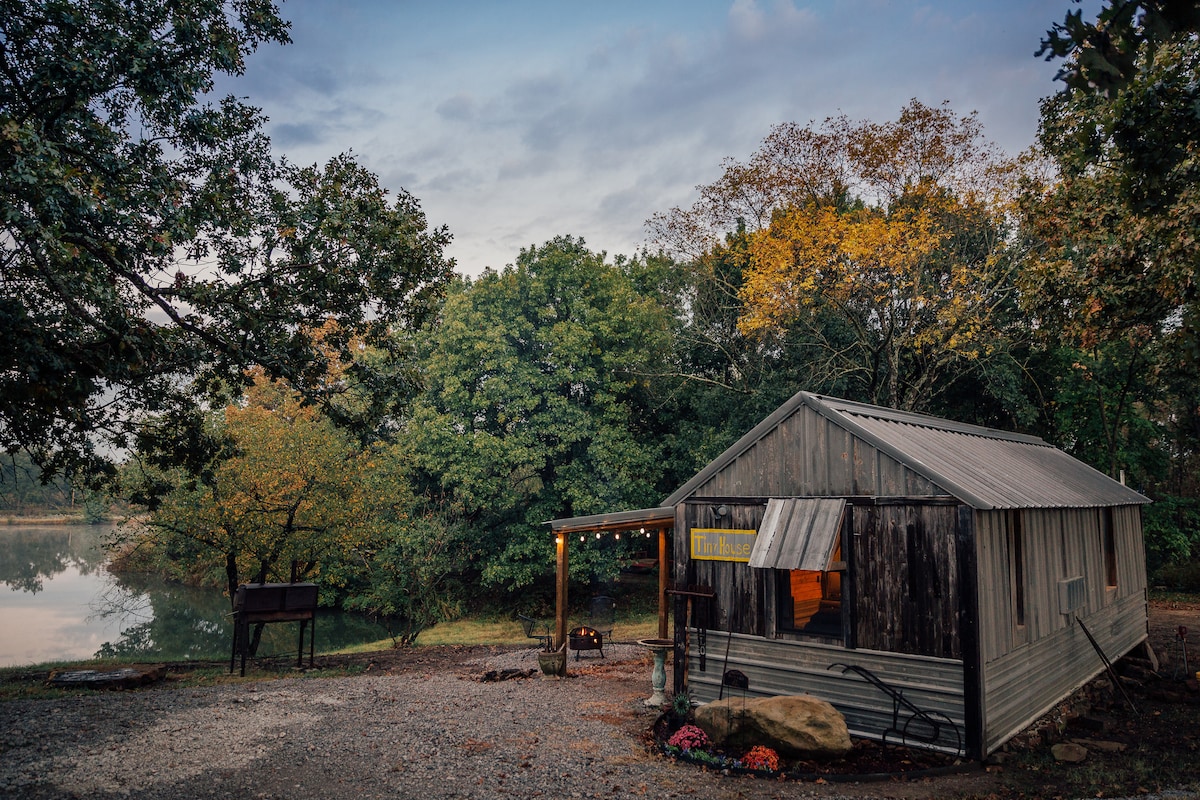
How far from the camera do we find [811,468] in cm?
1046

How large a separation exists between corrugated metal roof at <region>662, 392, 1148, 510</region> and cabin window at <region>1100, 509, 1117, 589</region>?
0.40 meters

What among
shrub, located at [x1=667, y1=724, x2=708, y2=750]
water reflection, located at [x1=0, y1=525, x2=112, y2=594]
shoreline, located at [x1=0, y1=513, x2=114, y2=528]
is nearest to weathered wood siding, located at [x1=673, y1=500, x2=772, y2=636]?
shrub, located at [x1=667, y1=724, x2=708, y2=750]

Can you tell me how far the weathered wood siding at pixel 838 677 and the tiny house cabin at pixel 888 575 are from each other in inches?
0.8

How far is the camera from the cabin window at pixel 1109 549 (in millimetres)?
13994

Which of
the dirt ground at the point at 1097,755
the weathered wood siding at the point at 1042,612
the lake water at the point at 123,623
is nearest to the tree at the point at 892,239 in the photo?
the weathered wood siding at the point at 1042,612

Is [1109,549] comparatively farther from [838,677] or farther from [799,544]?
[799,544]

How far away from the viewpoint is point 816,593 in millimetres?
16078

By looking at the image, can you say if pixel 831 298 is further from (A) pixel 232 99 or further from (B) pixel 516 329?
(A) pixel 232 99

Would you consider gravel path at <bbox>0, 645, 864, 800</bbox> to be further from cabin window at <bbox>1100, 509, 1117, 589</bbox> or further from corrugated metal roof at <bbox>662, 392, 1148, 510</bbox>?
cabin window at <bbox>1100, 509, 1117, 589</bbox>

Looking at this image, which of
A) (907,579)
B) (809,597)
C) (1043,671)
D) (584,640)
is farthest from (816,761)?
(584,640)

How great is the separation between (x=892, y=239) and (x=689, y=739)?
14.4m

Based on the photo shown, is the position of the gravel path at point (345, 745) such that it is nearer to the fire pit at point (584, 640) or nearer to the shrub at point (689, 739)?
the shrub at point (689, 739)

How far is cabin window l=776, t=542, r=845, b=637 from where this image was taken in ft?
34.8

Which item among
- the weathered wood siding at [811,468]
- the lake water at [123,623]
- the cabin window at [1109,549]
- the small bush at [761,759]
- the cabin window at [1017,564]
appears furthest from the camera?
the lake water at [123,623]
